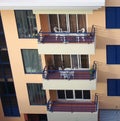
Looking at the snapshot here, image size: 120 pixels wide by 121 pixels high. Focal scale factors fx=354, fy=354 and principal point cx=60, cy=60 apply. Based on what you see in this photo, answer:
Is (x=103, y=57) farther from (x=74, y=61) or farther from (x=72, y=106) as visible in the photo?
(x=72, y=106)

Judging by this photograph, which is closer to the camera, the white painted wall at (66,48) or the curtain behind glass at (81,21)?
the white painted wall at (66,48)

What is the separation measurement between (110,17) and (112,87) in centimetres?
541

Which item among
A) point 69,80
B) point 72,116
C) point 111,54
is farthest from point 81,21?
point 72,116

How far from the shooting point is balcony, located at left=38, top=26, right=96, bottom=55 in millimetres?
21484

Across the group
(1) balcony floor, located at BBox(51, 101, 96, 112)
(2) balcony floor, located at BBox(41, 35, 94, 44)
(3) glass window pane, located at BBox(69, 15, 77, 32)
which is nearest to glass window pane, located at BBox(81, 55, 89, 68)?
(2) balcony floor, located at BBox(41, 35, 94, 44)

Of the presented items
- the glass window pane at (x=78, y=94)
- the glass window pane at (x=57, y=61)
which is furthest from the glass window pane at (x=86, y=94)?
the glass window pane at (x=57, y=61)

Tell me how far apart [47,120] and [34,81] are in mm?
3926

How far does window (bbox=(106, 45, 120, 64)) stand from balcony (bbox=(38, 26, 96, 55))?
173cm

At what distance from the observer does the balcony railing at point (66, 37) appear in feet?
71.6

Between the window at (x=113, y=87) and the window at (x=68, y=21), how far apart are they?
15.0ft

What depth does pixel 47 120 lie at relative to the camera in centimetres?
2664

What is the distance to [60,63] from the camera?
78.7 feet

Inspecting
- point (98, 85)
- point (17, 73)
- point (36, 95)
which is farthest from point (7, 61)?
point (98, 85)

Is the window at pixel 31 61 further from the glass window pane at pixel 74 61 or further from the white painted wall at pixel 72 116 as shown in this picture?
the white painted wall at pixel 72 116
